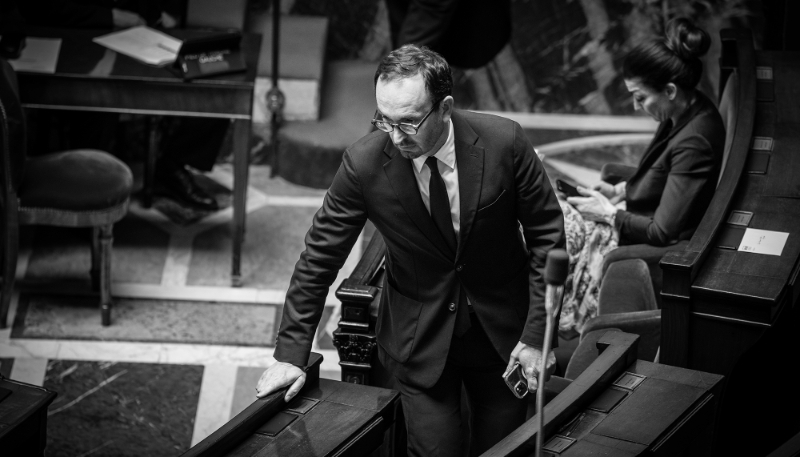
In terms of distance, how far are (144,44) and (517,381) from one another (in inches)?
114

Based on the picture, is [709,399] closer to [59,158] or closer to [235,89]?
[235,89]

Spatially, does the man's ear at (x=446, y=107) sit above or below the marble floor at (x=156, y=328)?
above

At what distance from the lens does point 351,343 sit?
2898 mm

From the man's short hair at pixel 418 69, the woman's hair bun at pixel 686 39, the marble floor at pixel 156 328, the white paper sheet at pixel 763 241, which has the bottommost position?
the marble floor at pixel 156 328

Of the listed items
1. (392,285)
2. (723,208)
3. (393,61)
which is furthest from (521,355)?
(723,208)

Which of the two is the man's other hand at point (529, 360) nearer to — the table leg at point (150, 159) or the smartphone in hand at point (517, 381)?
the smartphone in hand at point (517, 381)

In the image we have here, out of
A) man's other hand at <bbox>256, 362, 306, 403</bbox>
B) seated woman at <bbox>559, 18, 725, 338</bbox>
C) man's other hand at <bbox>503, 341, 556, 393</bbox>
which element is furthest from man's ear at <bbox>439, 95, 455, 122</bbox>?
seated woman at <bbox>559, 18, 725, 338</bbox>

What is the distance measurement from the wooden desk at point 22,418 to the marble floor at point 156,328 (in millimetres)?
1228

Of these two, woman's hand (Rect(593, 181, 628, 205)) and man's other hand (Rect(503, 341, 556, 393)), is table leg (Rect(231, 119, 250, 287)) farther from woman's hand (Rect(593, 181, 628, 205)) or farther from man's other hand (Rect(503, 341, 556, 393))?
man's other hand (Rect(503, 341, 556, 393))

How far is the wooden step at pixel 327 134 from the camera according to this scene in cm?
569

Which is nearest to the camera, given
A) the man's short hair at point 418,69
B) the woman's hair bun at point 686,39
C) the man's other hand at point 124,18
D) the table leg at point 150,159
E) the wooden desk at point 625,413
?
the wooden desk at point 625,413

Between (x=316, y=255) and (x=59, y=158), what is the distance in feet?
7.44

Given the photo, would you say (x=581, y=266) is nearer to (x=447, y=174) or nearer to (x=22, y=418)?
(x=447, y=174)

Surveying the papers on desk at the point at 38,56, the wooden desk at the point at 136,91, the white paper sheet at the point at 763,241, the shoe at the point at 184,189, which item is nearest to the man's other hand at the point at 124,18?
the papers on desk at the point at 38,56
